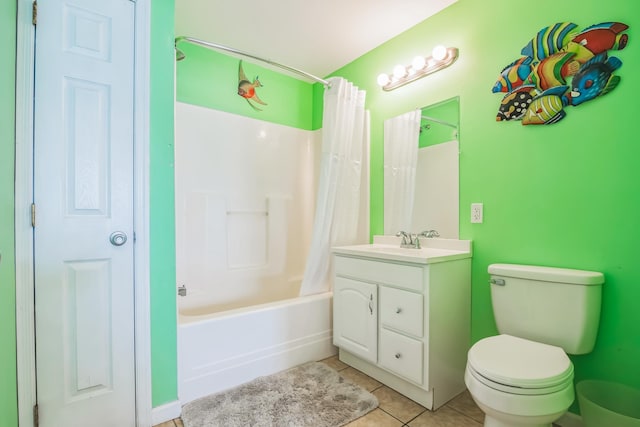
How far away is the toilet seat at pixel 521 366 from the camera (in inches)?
40.7

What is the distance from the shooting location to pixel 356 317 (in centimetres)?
191

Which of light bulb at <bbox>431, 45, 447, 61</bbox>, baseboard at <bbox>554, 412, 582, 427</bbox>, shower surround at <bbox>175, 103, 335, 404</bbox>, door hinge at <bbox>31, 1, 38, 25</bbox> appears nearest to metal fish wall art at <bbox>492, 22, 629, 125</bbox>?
light bulb at <bbox>431, 45, 447, 61</bbox>

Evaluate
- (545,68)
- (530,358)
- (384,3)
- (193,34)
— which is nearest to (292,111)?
(193,34)

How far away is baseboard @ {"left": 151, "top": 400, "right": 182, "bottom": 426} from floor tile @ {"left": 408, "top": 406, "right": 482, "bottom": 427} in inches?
45.8

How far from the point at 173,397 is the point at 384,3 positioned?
2567 mm

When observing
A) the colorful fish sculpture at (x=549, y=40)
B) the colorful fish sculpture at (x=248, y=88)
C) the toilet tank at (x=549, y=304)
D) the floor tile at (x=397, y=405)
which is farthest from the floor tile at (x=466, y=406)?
the colorful fish sculpture at (x=248, y=88)

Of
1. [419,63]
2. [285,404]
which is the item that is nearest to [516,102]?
[419,63]

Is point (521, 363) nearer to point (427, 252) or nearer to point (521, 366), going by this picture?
point (521, 366)

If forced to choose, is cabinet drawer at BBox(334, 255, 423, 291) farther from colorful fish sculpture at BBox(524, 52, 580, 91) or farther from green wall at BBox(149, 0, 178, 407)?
colorful fish sculpture at BBox(524, 52, 580, 91)

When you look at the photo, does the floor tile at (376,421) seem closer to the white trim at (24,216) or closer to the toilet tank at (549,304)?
the toilet tank at (549,304)

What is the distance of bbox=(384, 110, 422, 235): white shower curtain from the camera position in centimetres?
213

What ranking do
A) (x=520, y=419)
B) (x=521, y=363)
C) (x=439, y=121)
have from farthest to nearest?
(x=439, y=121) → (x=521, y=363) → (x=520, y=419)

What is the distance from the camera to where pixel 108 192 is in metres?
1.35

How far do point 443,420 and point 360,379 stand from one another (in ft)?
1.72
